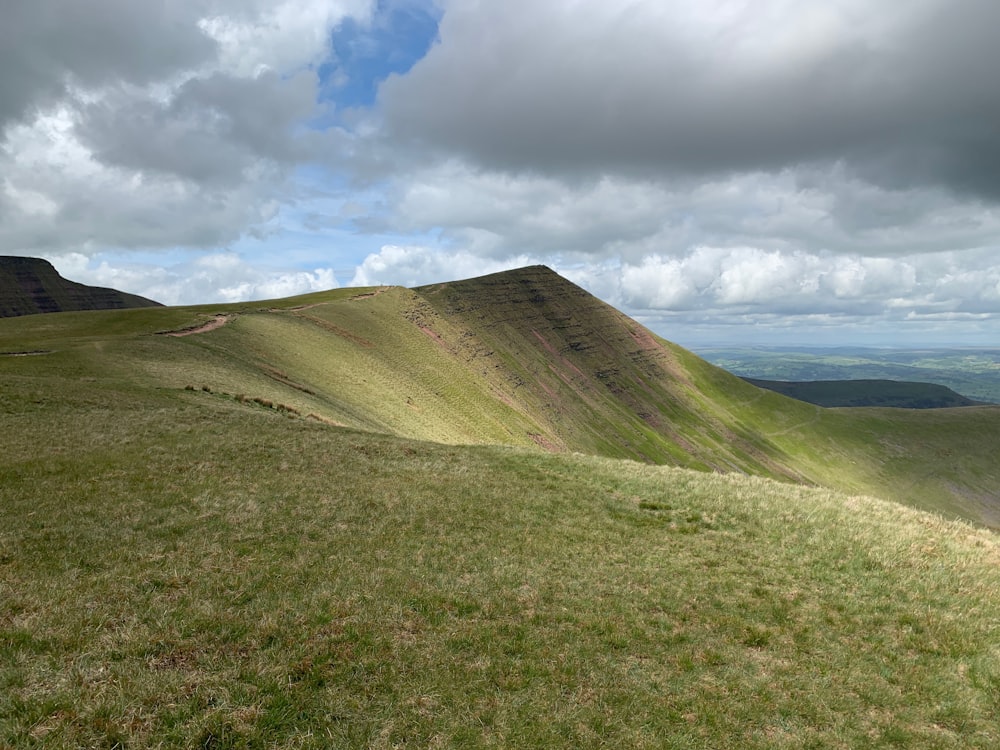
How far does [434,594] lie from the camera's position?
14961 mm

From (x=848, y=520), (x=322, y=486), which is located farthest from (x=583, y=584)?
(x=848, y=520)

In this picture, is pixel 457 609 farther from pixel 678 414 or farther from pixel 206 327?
pixel 678 414

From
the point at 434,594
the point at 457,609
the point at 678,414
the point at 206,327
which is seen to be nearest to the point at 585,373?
the point at 678,414

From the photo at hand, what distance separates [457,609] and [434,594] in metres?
0.93

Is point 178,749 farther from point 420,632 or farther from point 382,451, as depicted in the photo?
point 382,451

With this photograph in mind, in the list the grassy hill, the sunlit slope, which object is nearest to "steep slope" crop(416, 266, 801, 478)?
the sunlit slope

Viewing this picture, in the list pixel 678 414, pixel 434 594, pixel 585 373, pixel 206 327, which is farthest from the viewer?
pixel 678 414

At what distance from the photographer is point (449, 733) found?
32.5ft

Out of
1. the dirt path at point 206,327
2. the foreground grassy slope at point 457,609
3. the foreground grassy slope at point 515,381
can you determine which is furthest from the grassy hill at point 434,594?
the dirt path at point 206,327

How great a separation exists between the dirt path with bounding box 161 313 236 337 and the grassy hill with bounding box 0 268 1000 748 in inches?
869

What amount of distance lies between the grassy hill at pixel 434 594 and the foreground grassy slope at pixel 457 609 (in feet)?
0.25

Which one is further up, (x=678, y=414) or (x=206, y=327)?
(x=206, y=327)

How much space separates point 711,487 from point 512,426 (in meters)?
58.8

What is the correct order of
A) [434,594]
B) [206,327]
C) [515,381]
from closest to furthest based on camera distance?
[434,594] → [206,327] → [515,381]
